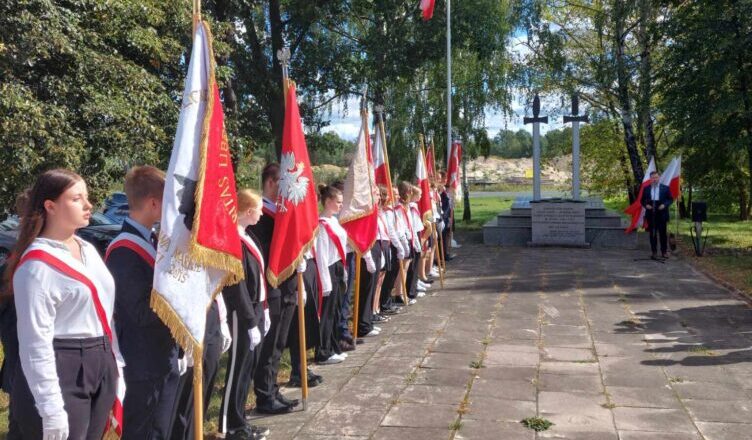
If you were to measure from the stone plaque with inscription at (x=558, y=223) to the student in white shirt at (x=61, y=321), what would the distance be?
16884 mm

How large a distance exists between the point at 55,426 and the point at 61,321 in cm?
42

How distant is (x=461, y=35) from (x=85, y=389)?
19.4m

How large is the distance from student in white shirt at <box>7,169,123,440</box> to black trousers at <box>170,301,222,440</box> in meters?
0.81

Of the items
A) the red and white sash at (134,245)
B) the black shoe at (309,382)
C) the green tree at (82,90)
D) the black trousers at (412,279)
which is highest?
the green tree at (82,90)

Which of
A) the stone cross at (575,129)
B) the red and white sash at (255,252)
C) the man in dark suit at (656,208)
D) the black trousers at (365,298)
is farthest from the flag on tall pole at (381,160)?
the stone cross at (575,129)

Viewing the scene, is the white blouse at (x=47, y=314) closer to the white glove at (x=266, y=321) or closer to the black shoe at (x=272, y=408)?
the white glove at (x=266, y=321)

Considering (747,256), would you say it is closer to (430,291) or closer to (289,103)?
(430,291)

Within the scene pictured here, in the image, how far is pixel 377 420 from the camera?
215 inches

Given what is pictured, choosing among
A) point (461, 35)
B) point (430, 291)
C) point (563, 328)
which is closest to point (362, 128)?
point (563, 328)

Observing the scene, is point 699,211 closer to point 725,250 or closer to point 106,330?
point 725,250

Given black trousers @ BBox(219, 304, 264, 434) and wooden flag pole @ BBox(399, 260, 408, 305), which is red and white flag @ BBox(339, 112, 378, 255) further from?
black trousers @ BBox(219, 304, 264, 434)

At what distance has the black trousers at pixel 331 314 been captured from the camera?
7.05 meters

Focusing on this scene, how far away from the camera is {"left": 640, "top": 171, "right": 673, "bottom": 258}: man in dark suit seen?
15703mm

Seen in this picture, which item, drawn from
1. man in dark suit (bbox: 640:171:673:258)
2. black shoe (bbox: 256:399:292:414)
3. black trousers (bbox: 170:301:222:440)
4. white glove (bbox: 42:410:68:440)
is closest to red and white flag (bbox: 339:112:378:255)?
black shoe (bbox: 256:399:292:414)
